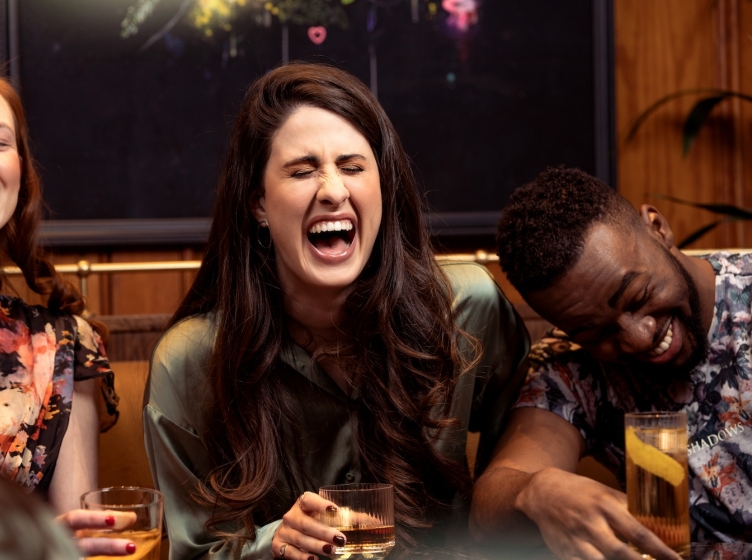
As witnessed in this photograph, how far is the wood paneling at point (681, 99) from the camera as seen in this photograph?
133 inches

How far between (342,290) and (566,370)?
1.61 feet

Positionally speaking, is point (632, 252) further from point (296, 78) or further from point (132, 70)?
point (132, 70)

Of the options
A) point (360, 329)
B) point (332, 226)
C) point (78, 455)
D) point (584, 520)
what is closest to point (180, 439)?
point (78, 455)

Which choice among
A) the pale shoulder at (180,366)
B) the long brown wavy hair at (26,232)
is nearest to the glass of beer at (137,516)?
the pale shoulder at (180,366)

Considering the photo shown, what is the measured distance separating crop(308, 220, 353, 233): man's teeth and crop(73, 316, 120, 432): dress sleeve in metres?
0.63

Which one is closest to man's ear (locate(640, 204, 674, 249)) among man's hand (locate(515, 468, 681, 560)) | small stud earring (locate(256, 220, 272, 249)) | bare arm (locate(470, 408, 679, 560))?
bare arm (locate(470, 408, 679, 560))

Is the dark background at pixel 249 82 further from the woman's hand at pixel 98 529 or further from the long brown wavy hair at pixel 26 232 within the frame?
the woman's hand at pixel 98 529

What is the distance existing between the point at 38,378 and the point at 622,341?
1221 mm

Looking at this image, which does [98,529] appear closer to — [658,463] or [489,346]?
[658,463]

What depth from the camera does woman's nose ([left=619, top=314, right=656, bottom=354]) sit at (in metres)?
1.58

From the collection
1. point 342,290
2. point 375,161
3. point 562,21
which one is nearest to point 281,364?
point 342,290

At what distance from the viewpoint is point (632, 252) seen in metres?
1.61

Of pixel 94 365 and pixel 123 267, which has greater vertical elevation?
pixel 123 267

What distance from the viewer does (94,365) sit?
194 cm
